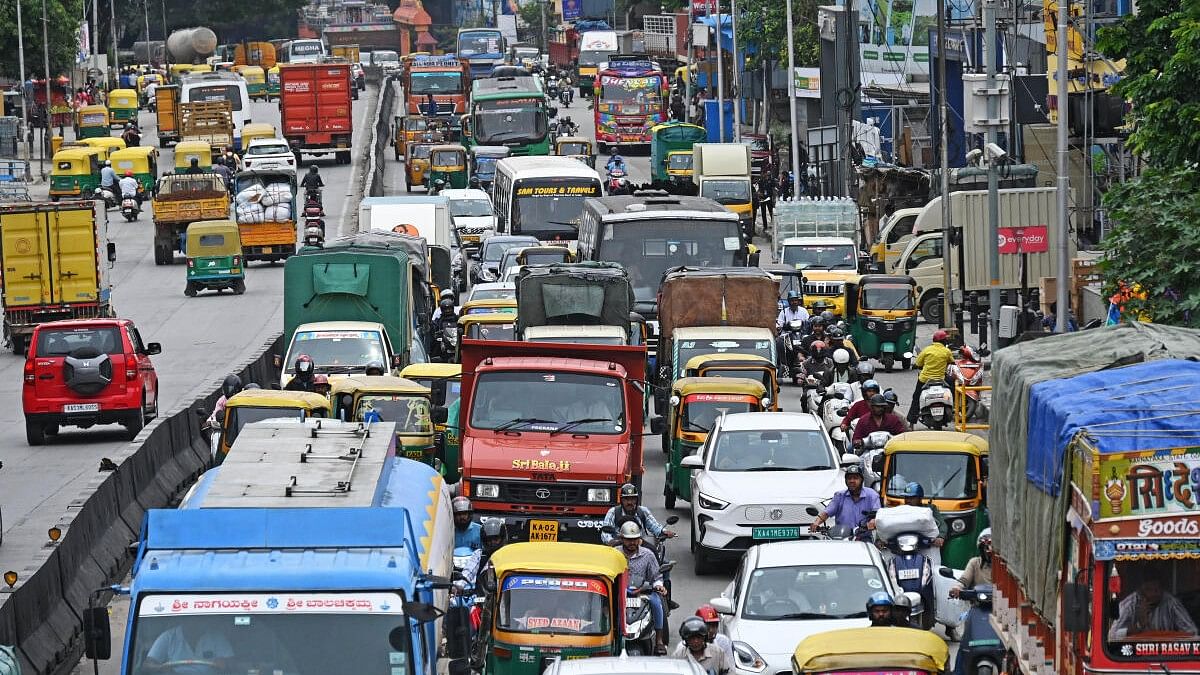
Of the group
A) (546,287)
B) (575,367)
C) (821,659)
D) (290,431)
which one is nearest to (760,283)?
(546,287)

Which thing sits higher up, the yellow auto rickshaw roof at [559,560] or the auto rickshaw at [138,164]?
the auto rickshaw at [138,164]

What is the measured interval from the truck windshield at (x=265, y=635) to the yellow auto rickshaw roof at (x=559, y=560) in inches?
146

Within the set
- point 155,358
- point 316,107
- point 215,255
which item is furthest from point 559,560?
point 316,107

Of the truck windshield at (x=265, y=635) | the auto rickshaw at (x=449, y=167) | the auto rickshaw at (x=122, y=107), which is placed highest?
the auto rickshaw at (x=122, y=107)

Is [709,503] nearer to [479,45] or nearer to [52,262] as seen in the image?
[52,262]

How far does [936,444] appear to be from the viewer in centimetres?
2122

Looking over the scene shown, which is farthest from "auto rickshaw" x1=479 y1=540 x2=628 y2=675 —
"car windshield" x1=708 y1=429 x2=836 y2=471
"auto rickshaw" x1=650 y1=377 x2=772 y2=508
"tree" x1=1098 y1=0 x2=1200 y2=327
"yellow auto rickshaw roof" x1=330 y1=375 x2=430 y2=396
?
"yellow auto rickshaw roof" x1=330 y1=375 x2=430 y2=396

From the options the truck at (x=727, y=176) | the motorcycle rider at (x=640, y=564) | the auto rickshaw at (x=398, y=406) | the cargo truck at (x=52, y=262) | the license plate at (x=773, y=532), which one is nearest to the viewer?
the motorcycle rider at (x=640, y=564)

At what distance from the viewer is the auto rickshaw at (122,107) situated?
98625 millimetres

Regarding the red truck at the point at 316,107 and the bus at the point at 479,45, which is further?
the bus at the point at 479,45

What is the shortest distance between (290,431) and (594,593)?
292 cm

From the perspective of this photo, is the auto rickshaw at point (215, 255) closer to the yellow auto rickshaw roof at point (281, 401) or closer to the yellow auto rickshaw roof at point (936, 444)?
the yellow auto rickshaw roof at point (281, 401)

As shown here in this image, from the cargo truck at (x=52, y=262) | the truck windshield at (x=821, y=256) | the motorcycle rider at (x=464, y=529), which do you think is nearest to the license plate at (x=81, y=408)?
the cargo truck at (x=52, y=262)

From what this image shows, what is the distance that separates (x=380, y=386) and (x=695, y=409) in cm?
390
